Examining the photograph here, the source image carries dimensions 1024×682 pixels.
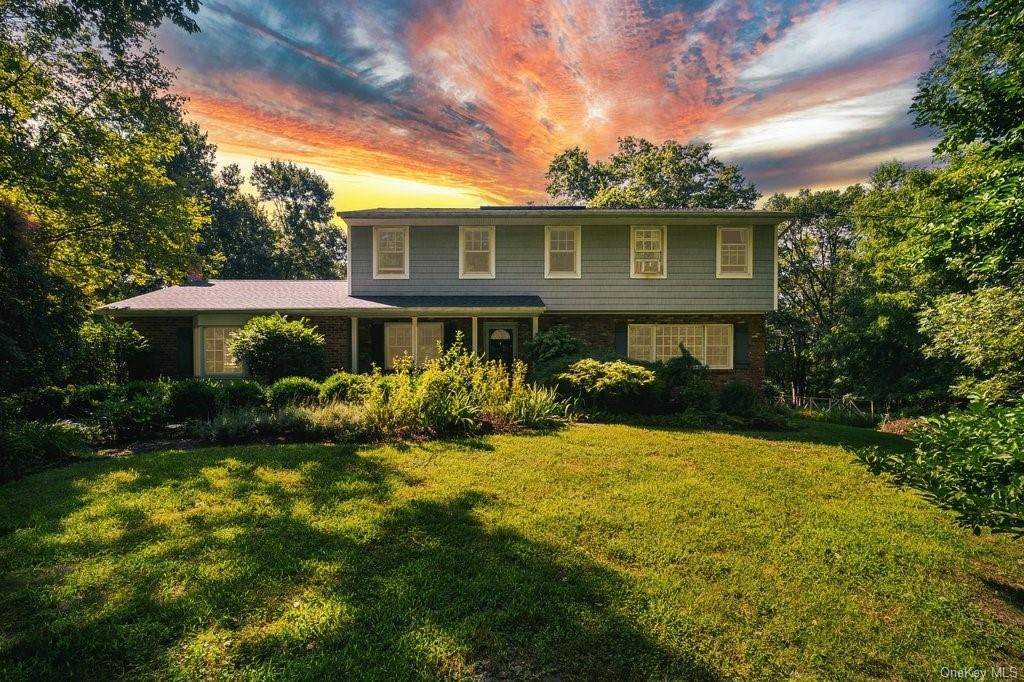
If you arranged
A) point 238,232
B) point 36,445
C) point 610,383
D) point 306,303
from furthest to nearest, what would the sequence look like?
point 238,232, point 306,303, point 610,383, point 36,445

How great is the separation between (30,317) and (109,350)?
7.05m

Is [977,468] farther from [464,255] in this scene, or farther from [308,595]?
[464,255]

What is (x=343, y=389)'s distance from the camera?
939 cm

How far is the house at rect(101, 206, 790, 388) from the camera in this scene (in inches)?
564

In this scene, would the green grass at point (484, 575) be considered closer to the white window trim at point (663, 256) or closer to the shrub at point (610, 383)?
the shrub at point (610, 383)

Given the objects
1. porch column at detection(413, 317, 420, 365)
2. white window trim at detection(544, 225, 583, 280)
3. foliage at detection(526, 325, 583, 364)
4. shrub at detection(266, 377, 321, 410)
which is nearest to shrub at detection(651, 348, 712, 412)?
foliage at detection(526, 325, 583, 364)

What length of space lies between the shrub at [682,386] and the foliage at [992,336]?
4.68m

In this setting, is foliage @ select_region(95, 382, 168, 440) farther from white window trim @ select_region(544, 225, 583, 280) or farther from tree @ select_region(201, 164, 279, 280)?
tree @ select_region(201, 164, 279, 280)

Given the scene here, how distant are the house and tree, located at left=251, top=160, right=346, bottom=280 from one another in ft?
68.1

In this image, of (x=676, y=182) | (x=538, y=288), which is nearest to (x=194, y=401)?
(x=538, y=288)

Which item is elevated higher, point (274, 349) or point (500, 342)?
Answer: point (500, 342)

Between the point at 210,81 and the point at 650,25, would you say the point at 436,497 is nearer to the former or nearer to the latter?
the point at 210,81

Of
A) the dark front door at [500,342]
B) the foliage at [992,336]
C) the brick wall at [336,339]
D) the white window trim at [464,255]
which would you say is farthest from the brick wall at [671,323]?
the brick wall at [336,339]

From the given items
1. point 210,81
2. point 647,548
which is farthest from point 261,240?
point 647,548
